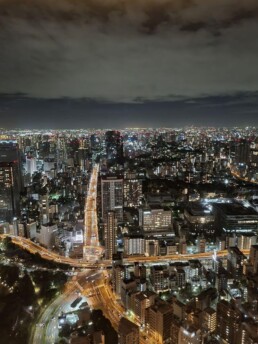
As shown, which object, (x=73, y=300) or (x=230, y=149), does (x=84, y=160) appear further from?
(x=73, y=300)

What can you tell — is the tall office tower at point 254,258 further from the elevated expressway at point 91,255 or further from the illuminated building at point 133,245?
the illuminated building at point 133,245

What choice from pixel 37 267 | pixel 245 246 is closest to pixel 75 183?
pixel 37 267

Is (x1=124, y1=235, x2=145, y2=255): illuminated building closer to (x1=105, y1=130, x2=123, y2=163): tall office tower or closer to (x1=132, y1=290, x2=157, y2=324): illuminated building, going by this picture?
(x1=132, y1=290, x2=157, y2=324): illuminated building

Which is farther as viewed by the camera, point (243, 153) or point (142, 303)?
point (243, 153)

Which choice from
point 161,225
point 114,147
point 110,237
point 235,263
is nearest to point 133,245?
point 110,237

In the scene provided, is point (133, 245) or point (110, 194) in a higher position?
point (110, 194)

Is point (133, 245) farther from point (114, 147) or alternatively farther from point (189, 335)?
point (114, 147)
